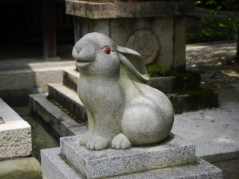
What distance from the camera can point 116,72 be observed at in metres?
4.24

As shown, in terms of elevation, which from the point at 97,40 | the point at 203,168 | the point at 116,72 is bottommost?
the point at 203,168

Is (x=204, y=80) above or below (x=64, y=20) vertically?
below

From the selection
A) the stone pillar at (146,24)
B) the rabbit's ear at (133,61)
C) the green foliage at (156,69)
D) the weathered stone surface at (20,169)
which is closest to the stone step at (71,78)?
the stone pillar at (146,24)

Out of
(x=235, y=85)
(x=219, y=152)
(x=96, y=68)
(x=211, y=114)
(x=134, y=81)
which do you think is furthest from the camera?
(x=235, y=85)

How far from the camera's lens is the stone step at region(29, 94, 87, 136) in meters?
6.99

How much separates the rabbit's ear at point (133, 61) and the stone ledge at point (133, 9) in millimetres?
2919

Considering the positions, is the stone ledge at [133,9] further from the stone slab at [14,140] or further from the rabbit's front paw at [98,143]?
the rabbit's front paw at [98,143]

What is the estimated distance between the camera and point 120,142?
4.21 m

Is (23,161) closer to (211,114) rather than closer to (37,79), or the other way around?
(211,114)

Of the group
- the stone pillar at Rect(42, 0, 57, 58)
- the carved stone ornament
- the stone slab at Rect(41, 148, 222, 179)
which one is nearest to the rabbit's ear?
the stone slab at Rect(41, 148, 222, 179)

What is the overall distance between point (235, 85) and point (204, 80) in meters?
0.67

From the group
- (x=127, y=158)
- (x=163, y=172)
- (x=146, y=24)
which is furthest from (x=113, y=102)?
(x=146, y=24)

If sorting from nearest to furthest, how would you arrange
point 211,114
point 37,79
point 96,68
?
point 96,68, point 211,114, point 37,79

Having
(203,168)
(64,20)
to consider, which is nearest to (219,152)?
(203,168)
